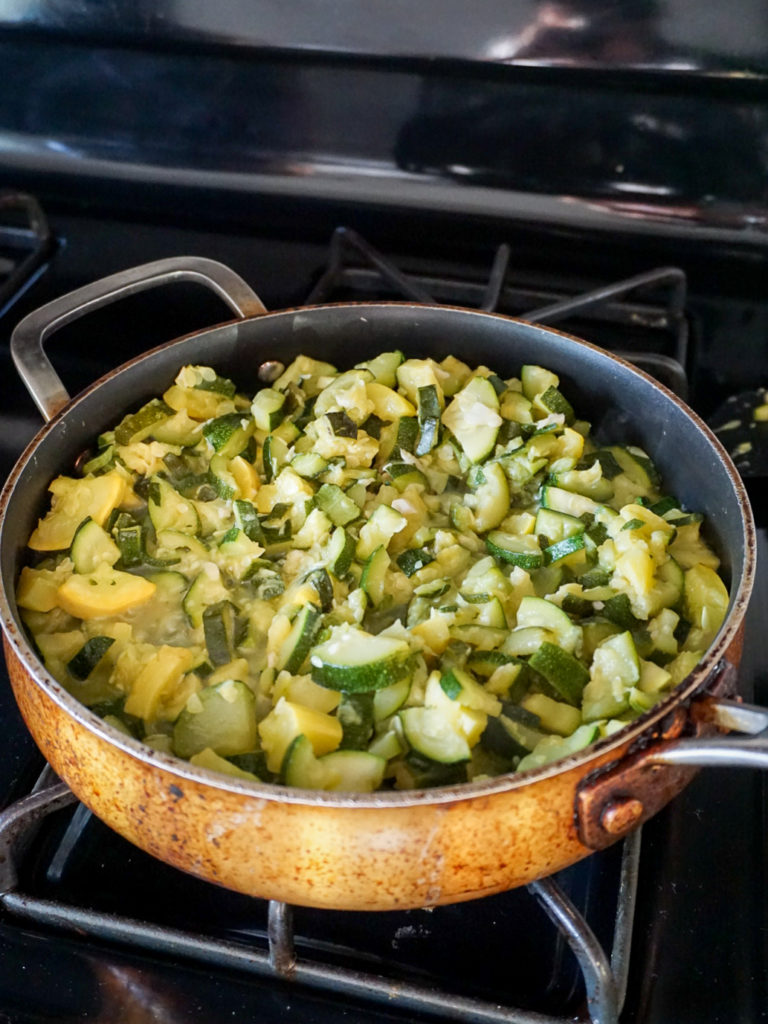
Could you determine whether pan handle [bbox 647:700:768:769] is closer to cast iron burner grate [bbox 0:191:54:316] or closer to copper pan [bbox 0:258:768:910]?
copper pan [bbox 0:258:768:910]

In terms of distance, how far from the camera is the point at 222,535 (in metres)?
1.40

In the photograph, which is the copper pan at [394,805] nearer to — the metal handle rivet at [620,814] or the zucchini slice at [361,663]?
the metal handle rivet at [620,814]

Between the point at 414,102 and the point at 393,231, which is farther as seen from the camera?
the point at 393,231

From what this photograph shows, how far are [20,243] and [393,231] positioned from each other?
0.82 meters

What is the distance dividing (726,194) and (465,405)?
2.39 feet

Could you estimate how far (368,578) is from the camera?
1.28 m

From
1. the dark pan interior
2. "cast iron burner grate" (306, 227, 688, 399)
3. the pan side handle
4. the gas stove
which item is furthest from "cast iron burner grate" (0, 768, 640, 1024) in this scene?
"cast iron burner grate" (306, 227, 688, 399)

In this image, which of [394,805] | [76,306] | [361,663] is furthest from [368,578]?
[76,306]

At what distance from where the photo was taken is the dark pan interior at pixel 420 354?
133cm

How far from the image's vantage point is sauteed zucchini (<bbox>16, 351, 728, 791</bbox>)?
1.09 meters

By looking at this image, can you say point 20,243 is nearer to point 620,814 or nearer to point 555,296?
point 555,296

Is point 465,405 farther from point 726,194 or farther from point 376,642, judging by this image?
point 726,194

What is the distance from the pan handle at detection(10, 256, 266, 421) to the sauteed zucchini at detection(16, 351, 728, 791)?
4.9 inches

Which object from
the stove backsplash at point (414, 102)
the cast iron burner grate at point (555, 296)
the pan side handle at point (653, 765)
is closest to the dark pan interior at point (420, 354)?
the cast iron burner grate at point (555, 296)
